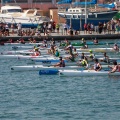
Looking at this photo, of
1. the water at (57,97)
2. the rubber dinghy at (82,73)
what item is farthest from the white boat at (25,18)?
the rubber dinghy at (82,73)

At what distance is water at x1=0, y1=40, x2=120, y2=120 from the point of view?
42.8 metres

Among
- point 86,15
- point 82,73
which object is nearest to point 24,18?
point 86,15

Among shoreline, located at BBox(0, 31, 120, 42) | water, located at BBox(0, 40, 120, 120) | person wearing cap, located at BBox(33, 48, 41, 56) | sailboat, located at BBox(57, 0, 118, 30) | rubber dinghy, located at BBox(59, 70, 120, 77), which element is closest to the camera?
water, located at BBox(0, 40, 120, 120)

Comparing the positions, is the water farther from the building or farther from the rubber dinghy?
the building

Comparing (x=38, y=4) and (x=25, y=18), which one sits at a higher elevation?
(x=38, y=4)

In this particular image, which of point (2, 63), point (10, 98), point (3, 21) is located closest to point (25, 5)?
point (3, 21)

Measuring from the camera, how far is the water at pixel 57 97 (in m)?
42.8

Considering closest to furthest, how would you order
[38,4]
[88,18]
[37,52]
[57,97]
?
[57,97] → [37,52] → [88,18] → [38,4]

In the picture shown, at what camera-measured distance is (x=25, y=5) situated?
117 meters

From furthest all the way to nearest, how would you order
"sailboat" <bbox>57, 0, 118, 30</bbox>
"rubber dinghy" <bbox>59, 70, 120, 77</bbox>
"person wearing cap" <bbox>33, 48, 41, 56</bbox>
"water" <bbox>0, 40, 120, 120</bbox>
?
"sailboat" <bbox>57, 0, 118, 30</bbox> < "person wearing cap" <bbox>33, 48, 41, 56</bbox> < "rubber dinghy" <bbox>59, 70, 120, 77</bbox> < "water" <bbox>0, 40, 120, 120</bbox>

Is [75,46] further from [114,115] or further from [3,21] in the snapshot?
[114,115]

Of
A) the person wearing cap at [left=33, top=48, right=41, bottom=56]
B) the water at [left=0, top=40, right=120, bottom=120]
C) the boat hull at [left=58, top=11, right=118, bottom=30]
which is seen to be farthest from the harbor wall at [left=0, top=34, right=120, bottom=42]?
the water at [left=0, top=40, right=120, bottom=120]

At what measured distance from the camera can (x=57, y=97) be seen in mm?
48188

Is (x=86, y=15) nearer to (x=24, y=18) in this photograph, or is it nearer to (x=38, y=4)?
(x=24, y=18)
